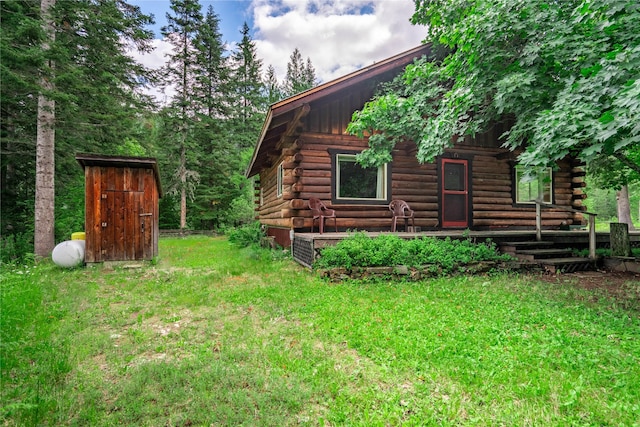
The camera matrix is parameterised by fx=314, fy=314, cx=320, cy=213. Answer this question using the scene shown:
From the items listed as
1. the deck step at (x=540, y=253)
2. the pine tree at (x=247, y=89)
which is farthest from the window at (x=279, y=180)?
the pine tree at (x=247, y=89)

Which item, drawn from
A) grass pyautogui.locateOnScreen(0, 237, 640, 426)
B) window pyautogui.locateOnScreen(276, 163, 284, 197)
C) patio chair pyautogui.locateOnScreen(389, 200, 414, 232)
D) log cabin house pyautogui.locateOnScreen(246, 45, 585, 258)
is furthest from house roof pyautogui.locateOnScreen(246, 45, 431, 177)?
grass pyautogui.locateOnScreen(0, 237, 640, 426)

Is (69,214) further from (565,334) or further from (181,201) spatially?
(565,334)

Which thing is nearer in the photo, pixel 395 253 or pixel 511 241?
pixel 395 253

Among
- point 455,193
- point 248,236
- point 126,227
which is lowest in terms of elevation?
point 248,236

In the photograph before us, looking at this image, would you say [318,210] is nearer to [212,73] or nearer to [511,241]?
[511,241]

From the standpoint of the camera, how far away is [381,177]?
917cm

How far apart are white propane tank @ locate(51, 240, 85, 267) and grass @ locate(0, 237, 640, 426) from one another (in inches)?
97.4

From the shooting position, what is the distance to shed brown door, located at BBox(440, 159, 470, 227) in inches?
386

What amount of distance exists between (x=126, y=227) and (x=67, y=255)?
134 cm

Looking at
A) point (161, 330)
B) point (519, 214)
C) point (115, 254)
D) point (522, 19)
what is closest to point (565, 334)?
point (161, 330)

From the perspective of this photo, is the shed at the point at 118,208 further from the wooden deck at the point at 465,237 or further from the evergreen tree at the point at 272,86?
the evergreen tree at the point at 272,86

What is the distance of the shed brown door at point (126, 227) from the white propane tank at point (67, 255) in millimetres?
474

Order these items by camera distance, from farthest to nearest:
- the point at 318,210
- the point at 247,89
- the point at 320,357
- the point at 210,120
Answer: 1. the point at 247,89
2. the point at 210,120
3. the point at 318,210
4. the point at 320,357

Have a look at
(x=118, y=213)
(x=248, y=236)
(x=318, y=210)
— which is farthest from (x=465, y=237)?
(x=118, y=213)
